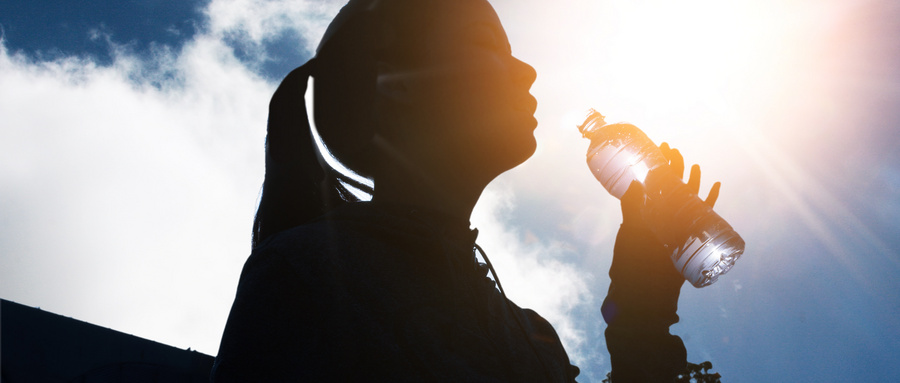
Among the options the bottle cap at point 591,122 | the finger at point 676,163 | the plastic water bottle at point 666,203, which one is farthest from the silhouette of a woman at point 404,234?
the bottle cap at point 591,122

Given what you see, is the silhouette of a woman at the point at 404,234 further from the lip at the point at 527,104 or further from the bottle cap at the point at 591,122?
the bottle cap at the point at 591,122

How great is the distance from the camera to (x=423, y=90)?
2598mm

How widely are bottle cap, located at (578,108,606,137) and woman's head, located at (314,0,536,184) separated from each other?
9.39 feet

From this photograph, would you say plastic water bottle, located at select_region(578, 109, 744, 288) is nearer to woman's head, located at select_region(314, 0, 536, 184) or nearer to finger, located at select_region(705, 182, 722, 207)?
finger, located at select_region(705, 182, 722, 207)

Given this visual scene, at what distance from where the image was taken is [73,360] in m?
1.60

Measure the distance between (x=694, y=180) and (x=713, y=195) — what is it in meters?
0.22

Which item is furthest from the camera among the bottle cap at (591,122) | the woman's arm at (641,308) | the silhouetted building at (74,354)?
the bottle cap at (591,122)

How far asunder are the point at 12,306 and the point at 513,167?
2058 mm

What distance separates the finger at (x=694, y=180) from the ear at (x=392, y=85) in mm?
1980

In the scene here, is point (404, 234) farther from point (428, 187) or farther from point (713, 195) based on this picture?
point (713, 195)

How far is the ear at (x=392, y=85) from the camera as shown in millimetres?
2623

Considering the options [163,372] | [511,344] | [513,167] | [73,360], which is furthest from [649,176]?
[73,360]

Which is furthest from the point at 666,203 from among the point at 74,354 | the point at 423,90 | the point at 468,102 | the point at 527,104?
the point at 74,354

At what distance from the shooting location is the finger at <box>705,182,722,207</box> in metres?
3.42
